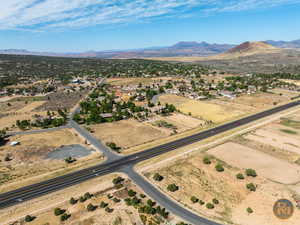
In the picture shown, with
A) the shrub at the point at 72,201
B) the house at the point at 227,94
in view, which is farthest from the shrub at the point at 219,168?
the house at the point at 227,94

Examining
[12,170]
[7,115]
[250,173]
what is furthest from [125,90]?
[250,173]

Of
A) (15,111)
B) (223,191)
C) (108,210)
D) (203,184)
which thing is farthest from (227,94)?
(15,111)

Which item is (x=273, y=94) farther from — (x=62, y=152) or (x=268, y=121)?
(x=62, y=152)

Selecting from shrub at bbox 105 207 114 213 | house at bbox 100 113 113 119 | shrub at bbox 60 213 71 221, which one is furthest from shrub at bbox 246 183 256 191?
house at bbox 100 113 113 119

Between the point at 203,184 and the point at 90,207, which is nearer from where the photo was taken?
the point at 90,207

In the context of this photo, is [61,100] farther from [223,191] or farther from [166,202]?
[223,191]

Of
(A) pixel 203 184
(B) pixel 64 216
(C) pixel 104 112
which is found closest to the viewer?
(B) pixel 64 216
